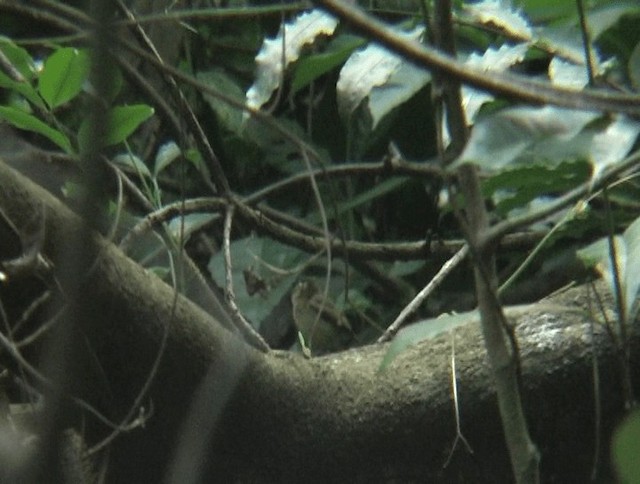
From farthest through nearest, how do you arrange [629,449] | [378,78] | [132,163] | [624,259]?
[132,163] → [378,78] → [624,259] → [629,449]

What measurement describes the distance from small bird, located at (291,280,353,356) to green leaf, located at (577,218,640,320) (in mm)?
810

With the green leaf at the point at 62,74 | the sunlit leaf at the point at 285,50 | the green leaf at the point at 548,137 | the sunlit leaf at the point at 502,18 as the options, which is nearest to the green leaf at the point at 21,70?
the green leaf at the point at 62,74

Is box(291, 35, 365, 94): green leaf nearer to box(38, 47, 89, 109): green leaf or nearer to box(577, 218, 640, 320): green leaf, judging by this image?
box(38, 47, 89, 109): green leaf

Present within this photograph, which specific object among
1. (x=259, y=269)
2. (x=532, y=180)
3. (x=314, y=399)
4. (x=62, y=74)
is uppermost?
(x=62, y=74)

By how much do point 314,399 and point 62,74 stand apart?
44 centimetres

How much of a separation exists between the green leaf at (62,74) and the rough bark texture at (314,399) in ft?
0.45

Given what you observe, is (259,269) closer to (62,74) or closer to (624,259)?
(62,74)

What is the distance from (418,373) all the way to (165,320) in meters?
0.27

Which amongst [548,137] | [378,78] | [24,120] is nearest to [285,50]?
[378,78]

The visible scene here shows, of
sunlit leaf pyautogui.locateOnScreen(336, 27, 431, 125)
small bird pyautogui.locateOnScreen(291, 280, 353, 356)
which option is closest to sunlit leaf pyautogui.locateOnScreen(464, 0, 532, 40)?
sunlit leaf pyautogui.locateOnScreen(336, 27, 431, 125)

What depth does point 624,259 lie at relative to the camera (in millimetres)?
824

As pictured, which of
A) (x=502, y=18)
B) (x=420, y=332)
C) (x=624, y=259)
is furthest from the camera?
(x=502, y=18)

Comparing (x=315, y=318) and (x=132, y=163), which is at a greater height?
(x=132, y=163)

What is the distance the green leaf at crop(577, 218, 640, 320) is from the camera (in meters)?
0.78
